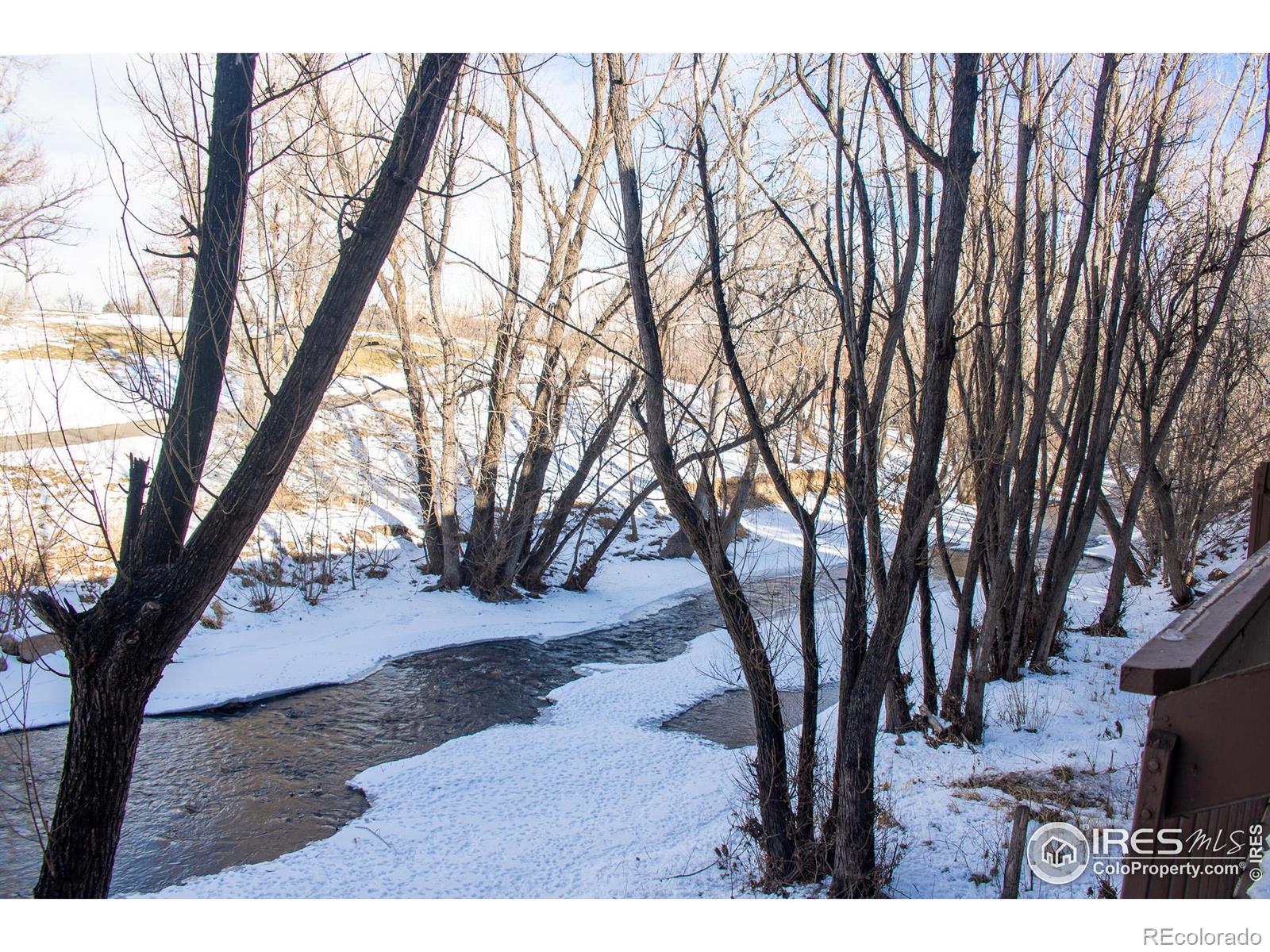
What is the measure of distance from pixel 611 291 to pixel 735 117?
4.05 m

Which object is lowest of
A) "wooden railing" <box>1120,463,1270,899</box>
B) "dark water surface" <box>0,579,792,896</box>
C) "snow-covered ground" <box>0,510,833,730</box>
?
"dark water surface" <box>0,579,792,896</box>

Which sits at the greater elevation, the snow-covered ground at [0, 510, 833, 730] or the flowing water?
the snow-covered ground at [0, 510, 833, 730]

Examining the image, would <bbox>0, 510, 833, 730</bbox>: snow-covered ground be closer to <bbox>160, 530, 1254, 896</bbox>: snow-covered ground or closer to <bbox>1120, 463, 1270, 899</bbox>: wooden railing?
<bbox>160, 530, 1254, 896</bbox>: snow-covered ground

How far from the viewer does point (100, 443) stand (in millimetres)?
14641

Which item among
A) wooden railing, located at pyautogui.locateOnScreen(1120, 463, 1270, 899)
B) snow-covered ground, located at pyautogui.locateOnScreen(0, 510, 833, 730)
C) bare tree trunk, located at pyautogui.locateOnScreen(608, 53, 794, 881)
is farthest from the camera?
snow-covered ground, located at pyautogui.locateOnScreen(0, 510, 833, 730)

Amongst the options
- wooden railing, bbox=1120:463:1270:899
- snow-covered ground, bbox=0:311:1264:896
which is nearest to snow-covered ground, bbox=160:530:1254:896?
snow-covered ground, bbox=0:311:1264:896

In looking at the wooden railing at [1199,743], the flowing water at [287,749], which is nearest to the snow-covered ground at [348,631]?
the flowing water at [287,749]

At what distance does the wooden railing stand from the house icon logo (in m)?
2.14

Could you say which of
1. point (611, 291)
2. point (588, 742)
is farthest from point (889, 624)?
point (611, 291)

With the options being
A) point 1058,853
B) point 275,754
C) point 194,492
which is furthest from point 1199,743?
point 275,754

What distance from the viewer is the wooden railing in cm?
157

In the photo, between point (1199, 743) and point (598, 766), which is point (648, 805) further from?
point (1199, 743)

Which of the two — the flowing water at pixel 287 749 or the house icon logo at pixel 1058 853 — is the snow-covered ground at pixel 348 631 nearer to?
the flowing water at pixel 287 749

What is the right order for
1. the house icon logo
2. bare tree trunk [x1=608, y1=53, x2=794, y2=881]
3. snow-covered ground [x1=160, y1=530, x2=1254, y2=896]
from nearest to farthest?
1. the house icon logo
2. bare tree trunk [x1=608, y1=53, x2=794, y2=881]
3. snow-covered ground [x1=160, y1=530, x2=1254, y2=896]
